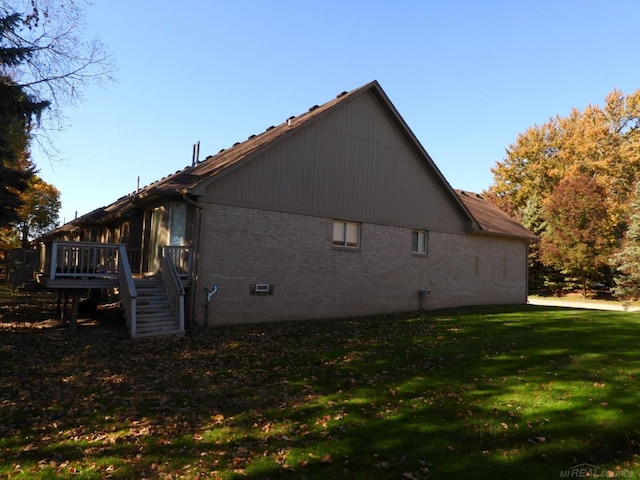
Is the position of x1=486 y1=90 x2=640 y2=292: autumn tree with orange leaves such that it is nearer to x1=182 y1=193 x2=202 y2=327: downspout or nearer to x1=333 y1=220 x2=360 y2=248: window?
x1=333 y1=220 x2=360 y2=248: window

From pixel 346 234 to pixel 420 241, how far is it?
4223 mm

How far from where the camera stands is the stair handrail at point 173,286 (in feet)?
38.3

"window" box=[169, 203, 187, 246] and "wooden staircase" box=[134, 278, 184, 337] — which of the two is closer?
"wooden staircase" box=[134, 278, 184, 337]

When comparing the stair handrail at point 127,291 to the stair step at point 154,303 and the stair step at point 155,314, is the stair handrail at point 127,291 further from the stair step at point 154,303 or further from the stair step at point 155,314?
the stair step at point 154,303

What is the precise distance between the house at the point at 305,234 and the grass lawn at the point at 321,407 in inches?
93.2

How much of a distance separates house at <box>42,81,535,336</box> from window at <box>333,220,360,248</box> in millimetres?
51

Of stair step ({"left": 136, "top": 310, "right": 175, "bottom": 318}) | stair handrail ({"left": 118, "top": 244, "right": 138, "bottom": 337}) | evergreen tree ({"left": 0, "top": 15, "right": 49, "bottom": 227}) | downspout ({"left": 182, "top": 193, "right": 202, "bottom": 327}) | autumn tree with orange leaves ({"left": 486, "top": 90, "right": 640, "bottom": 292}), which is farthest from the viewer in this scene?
autumn tree with orange leaves ({"left": 486, "top": 90, "right": 640, "bottom": 292})

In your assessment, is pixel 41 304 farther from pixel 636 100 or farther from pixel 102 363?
pixel 636 100

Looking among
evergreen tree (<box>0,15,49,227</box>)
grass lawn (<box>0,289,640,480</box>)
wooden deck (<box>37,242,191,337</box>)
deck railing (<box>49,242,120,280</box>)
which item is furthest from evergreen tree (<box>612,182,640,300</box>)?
evergreen tree (<box>0,15,49,227</box>)

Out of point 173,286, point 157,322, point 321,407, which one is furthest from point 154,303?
point 321,407

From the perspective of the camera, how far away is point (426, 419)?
19.2 ft

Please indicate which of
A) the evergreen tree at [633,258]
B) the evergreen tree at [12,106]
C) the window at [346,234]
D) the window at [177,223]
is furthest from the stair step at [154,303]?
the evergreen tree at [633,258]

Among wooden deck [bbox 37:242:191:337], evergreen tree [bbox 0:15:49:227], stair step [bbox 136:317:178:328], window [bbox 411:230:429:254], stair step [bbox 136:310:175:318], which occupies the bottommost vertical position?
stair step [bbox 136:317:178:328]

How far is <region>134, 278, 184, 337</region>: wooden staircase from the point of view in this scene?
11.2 meters
